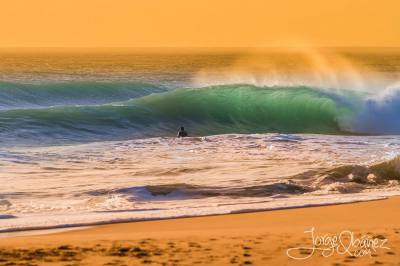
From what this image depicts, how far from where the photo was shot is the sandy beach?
26.6ft

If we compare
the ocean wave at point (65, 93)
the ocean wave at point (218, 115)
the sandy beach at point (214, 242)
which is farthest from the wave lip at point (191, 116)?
the sandy beach at point (214, 242)

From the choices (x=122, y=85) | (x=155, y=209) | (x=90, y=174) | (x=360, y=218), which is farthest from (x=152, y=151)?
(x=122, y=85)

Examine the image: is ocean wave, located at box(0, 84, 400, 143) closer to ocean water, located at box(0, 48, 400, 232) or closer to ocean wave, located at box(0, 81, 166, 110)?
ocean water, located at box(0, 48, 400, 232)

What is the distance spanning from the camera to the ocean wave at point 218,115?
24547mm

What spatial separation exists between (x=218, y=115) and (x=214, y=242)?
21241mm

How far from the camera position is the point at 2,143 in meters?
20.1

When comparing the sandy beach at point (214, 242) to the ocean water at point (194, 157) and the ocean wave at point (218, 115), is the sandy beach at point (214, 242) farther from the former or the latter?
the ocean wave at point (218, 115)

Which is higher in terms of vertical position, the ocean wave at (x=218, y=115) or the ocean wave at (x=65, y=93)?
the ocean wave at (x=65, y=93)

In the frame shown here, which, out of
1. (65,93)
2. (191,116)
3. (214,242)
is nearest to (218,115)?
(191,116)

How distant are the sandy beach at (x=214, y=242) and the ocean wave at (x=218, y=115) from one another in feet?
38.4

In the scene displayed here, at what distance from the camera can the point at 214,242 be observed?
8.83 m

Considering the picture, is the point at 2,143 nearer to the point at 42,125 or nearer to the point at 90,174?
the point at 42,125

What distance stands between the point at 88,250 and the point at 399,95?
22.1m

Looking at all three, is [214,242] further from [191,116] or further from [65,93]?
[65,93]
